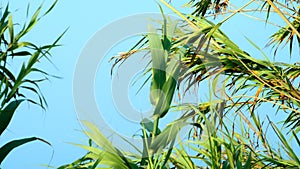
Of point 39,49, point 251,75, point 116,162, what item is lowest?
point 116,162

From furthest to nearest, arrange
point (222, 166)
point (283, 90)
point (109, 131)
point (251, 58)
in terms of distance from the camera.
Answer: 1. point (283, 90)
2. point (251, 58)
3. point (222, 166)
4. point (109, 131)

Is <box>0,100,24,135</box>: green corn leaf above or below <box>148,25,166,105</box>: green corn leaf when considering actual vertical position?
below

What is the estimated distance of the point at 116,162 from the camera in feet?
4.57

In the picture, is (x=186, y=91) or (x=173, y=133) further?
(x=186, y=91)

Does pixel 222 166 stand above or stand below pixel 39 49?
below

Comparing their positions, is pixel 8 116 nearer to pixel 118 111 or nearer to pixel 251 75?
pixel 118 111

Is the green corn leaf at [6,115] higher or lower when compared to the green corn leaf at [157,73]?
lower

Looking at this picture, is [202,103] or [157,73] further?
[202,103]

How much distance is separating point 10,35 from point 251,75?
1.04m

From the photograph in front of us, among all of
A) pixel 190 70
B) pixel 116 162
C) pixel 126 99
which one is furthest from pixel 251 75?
pixel 116 162

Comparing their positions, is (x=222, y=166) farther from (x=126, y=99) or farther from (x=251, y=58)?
(x=251, y=58)

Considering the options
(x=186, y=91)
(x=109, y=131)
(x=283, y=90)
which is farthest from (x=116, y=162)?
(x=283, y=90)

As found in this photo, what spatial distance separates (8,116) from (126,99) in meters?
0.37

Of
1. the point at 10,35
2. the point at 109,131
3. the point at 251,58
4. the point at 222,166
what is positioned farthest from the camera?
the point at 251,58
